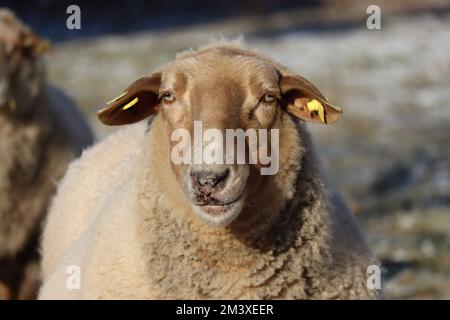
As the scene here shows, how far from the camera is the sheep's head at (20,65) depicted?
264 inches

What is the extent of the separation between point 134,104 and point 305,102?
677mm

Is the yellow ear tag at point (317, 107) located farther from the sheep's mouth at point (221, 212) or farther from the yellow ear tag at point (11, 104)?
the yellow ear tag at point (11, 104)

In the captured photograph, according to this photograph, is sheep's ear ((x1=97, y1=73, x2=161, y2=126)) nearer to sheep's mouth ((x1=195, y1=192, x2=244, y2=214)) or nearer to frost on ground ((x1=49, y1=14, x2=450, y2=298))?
sheep's mouth ((x1=195, y1=192, x2=244, y2=214))

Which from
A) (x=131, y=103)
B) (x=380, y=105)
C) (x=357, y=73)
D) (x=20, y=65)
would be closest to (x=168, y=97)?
(x=131, y=103)

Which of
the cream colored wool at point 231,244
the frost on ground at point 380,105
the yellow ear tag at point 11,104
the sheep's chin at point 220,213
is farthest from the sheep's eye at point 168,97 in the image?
the yellow ear tag at point 11,104

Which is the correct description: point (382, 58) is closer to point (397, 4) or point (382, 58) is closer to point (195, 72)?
point (397, 4)

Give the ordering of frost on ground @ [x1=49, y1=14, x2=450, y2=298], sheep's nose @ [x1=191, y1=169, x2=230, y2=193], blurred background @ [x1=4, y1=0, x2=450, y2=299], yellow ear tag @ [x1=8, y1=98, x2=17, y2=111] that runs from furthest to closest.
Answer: blurred background @ [x1=4, y1=0, x2=450, y2=299], frost on ground @ [x1=49, y1=14, x2=450, y2=298], yellow ear tag @ [x1=8, y1=98, x2=17, y2=111], sheep's nose @ [x1=191, y1=169, x2=230, y2=193]

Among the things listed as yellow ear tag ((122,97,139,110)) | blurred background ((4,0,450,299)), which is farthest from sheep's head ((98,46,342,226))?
blurred background ((4,0,450,299))

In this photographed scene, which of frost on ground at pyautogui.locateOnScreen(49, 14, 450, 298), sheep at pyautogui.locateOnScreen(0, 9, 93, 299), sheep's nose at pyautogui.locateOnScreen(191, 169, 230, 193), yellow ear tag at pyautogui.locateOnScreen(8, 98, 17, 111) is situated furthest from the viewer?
frost on ground at pyautogui.locateOnScreen(49, 14, 450, 298)

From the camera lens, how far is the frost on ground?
7.61m

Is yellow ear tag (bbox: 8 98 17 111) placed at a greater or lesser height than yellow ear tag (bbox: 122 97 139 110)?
greater

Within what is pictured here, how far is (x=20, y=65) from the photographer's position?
22.5 ft

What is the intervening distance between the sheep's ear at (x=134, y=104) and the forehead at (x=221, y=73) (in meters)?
0.07

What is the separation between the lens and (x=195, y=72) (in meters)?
3.60
